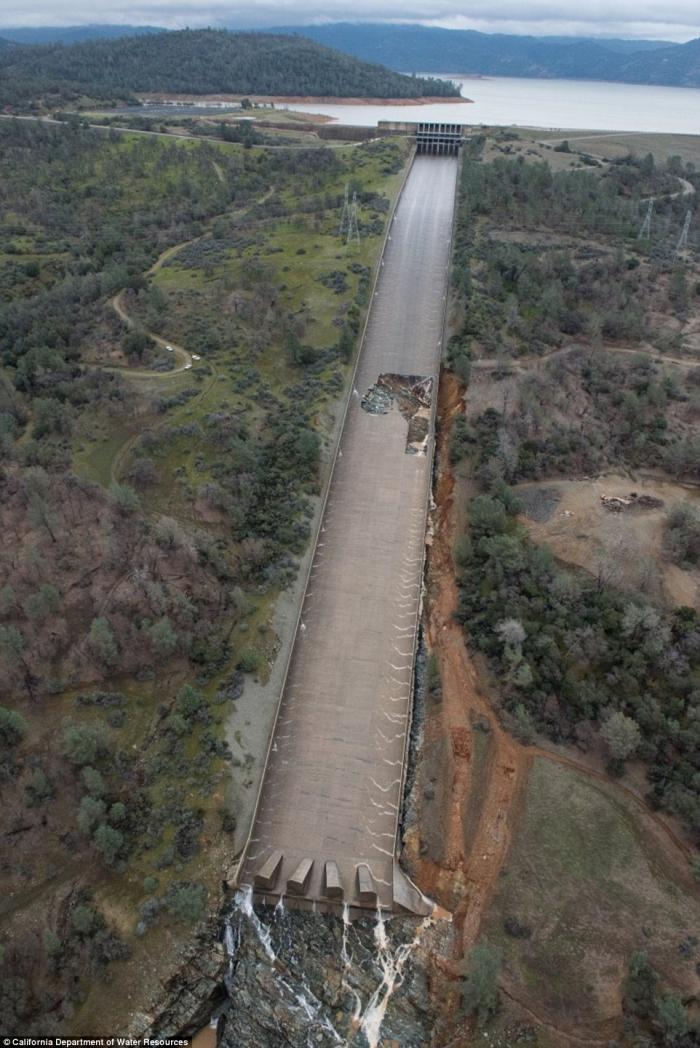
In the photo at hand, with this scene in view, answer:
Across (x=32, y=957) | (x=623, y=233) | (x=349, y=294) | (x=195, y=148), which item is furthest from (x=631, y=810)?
(x=195, y=148)

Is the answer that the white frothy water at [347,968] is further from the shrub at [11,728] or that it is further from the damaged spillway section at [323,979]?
the shrub at [11,728]

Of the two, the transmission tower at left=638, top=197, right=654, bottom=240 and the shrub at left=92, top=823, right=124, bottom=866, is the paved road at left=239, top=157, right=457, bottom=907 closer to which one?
the shrub at left=92, top=823, right=124, bottom=866

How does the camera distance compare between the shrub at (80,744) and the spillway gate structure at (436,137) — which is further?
the spillway gate structure at (436,137)

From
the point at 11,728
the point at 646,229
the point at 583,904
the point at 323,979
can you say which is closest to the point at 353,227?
the point at 646,229

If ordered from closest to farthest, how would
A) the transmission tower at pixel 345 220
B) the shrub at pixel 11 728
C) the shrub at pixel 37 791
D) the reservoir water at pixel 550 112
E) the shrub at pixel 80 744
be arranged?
the shrub at pixel 37 791
the shrub at pixel 80 744
the shrub at pixel 11 728
the transmission tower at pixel 345 220
the reservoir water at pixel 550 112

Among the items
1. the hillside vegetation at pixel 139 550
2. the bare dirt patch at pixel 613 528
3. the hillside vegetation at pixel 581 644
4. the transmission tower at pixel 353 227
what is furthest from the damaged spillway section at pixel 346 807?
the transmission tower at pixel 353 227

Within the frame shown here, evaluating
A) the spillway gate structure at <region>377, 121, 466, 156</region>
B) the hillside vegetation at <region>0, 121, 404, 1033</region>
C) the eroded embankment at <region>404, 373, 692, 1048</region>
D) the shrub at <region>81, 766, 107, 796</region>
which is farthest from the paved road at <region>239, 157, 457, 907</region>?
the spillway gate structure at <region>377, 121, 466, 156</region>

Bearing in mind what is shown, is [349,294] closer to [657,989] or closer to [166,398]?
[166,398]
